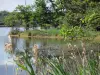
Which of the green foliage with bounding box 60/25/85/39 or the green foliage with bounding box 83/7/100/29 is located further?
the green foliage with bounding box 60/25/85/39

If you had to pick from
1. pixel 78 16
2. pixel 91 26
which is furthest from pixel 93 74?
pixel 78 16

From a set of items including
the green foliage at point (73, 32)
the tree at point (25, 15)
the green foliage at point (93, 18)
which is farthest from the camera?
the tree at point (25, 15)

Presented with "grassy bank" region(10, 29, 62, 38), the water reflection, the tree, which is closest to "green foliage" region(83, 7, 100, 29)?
the water reflection

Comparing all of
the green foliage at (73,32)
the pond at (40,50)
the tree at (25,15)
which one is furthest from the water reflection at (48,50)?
the tree at (25,15)

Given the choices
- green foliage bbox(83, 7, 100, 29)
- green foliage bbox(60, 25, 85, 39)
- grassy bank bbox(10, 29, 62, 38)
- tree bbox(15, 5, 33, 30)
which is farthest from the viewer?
tree bbox(15, 5, 33, 30)

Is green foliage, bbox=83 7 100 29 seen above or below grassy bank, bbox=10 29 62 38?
above

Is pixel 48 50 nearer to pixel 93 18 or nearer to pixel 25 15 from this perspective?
pixel 93 18

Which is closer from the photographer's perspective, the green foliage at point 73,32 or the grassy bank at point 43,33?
the green foliage at point 73,32

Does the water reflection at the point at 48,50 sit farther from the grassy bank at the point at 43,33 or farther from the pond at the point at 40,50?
the grassy bank at the point at 43,33

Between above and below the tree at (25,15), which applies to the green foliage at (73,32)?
above

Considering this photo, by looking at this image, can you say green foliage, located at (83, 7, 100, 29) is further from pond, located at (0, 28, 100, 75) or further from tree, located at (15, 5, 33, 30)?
tree, located at (15, 5, 33, 30)

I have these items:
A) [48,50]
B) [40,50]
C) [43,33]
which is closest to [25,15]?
[43,33]

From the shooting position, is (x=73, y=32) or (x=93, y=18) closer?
(x=93, y=18)

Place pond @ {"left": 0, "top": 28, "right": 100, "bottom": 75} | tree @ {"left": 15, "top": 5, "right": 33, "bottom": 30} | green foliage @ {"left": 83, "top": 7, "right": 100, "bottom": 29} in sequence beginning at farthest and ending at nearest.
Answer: tree @ {"left": 15, "top": 5, "right": 33, "bottom": 30}, green foliage @ {"left": 83, "top": 7, "right": 100, "bottom": 29}, pond @ {"left": 0, "top": 28, "right": 100, "bottom": 75}
